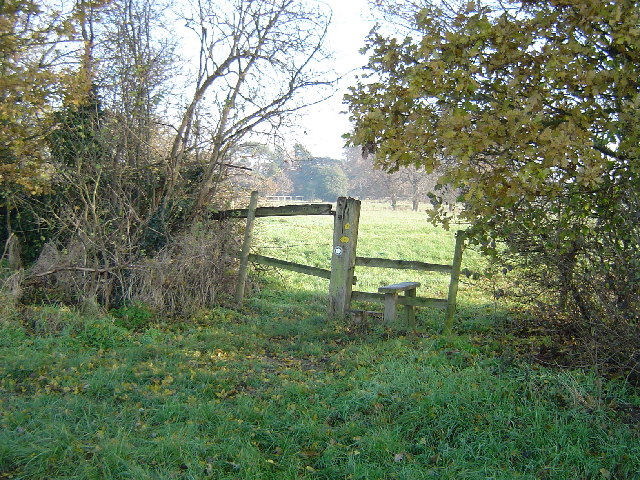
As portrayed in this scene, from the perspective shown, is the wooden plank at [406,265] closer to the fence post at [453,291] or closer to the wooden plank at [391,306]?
the fence post at [453,291]

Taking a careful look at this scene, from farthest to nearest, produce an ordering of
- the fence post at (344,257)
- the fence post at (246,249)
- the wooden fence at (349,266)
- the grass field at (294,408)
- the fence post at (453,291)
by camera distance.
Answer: the fence post at (246,249) → the fence post at (344,257) → the wooden fence at (349,266) → the fence post at (453,291) → the grass field at (294,408)

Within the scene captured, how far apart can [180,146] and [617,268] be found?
25.9ft

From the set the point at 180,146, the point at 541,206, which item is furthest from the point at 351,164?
the point at 541,206

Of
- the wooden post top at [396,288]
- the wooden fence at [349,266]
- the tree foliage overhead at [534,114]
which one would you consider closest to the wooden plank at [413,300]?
the wooden fence at [349,266]

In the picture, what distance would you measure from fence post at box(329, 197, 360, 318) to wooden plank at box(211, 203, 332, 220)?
39cm

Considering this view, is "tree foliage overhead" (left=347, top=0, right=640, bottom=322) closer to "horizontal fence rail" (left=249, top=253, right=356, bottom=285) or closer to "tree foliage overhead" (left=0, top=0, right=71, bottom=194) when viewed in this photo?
"horizontal fence rail" (left=249, top=253, right=356, bottom=285)

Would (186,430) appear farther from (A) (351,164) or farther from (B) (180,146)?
(A) (351,164)

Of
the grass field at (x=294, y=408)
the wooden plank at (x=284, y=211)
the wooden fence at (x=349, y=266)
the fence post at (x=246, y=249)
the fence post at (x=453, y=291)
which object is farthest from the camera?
the fence post at (x=246, y=249)

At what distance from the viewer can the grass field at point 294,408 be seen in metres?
4.02

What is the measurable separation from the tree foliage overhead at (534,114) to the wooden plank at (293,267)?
3.60 meters

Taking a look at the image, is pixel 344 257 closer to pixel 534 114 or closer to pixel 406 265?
pixel 406 265

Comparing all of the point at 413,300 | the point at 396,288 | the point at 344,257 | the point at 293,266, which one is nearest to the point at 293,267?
the point at 293,266

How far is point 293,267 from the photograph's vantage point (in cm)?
922

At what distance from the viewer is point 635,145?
450 centimetres
